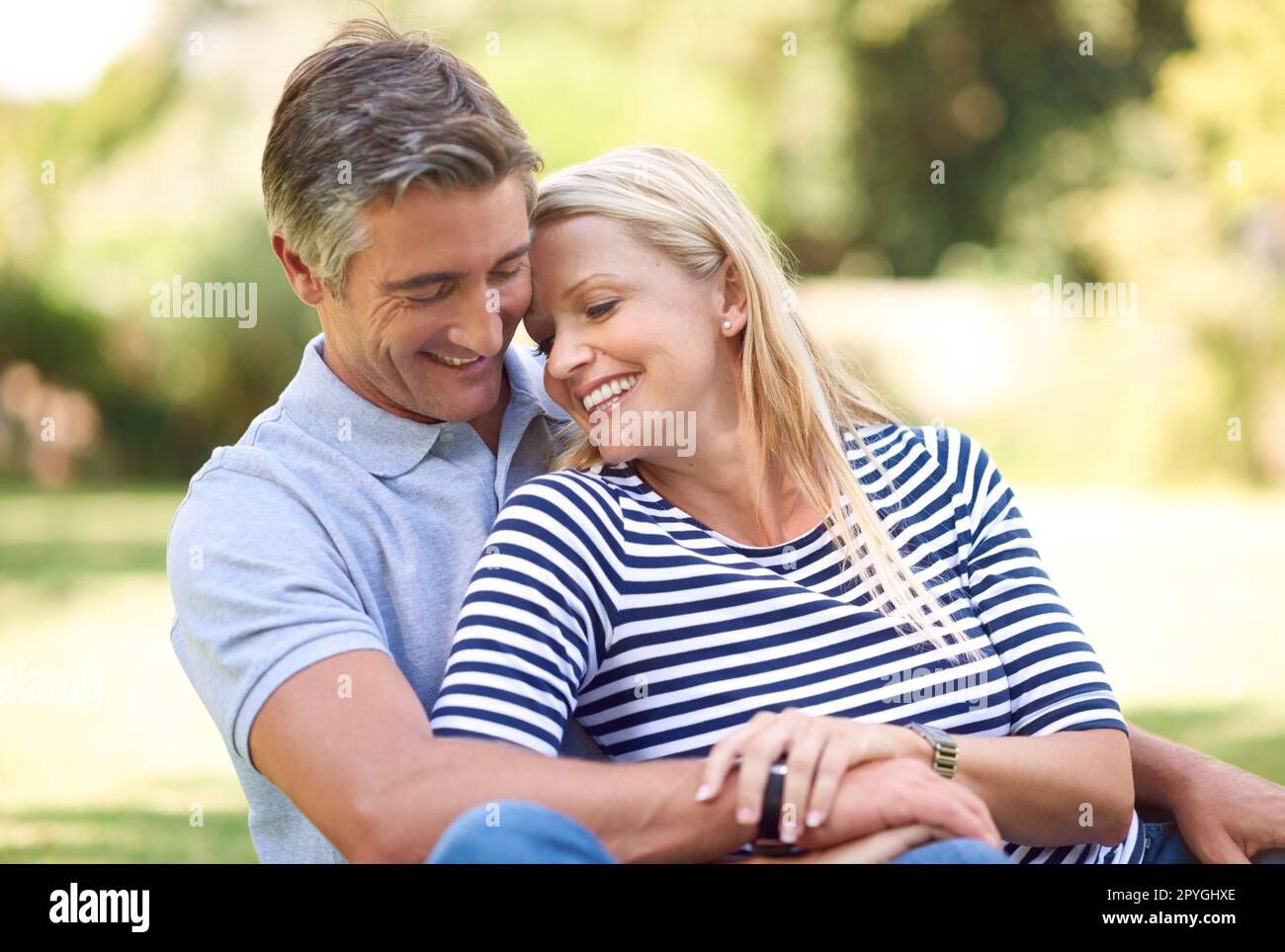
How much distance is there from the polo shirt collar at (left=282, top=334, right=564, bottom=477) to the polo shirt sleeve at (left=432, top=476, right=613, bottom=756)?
267 millimetres

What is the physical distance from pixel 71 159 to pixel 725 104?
8559 millimetres

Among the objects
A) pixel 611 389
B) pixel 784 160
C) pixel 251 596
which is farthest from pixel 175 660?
pixel 784 160

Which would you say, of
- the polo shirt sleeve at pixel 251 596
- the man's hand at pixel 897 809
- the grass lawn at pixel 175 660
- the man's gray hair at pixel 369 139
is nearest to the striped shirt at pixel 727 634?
the polo shirt sleeve at pixel 251 596

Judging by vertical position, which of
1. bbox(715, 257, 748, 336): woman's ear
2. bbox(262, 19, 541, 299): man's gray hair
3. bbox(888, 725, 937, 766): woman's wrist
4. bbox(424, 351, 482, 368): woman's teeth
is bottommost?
bbox(888, 725, 937, 766): woman's wrist

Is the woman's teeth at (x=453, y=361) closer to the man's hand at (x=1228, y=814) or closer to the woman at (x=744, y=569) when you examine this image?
the woman at (x=744, y=569)

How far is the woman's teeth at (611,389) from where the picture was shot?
262 centimetres

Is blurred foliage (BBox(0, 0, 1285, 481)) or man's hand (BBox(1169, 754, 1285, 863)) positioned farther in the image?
blurred foliage (BBox(0, 0, 1285, 481))

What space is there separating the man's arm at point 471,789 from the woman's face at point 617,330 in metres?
0.71

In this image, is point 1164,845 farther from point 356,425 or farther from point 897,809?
point 356,425

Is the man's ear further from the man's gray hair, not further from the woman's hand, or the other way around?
the woman's hand

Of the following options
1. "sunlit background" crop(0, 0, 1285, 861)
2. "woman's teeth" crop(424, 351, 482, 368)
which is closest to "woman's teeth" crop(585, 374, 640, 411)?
"woman's teeth" crop(424, 351, 482, 368)

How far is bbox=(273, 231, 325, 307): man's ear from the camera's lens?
2.72 m
